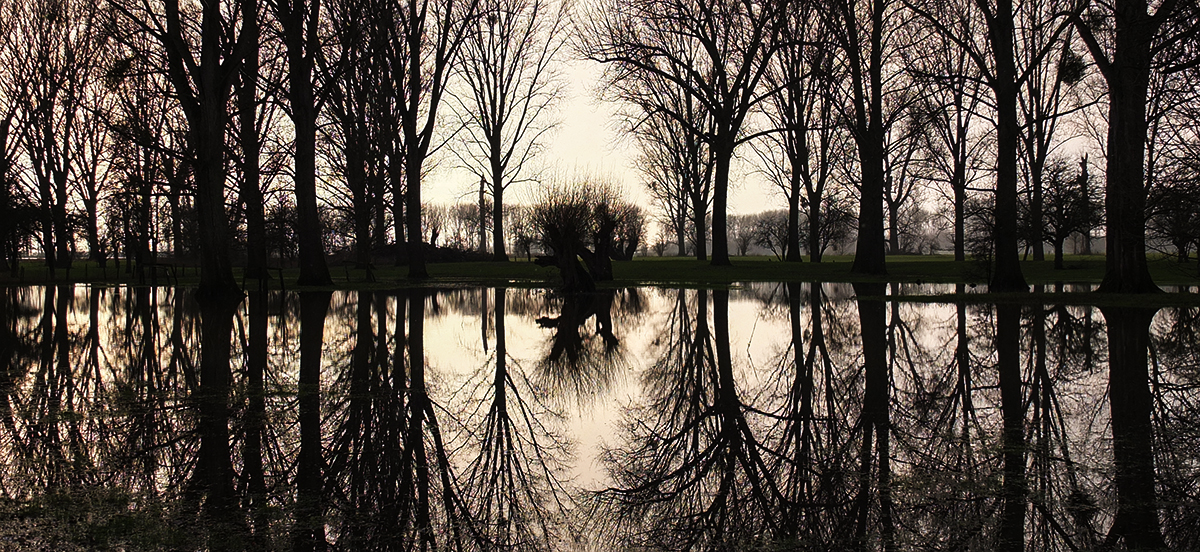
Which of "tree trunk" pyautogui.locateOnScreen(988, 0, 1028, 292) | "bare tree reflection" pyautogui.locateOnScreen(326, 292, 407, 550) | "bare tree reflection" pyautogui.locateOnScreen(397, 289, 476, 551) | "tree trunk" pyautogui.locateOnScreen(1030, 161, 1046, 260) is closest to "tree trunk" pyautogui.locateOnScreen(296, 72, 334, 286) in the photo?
"bare tree reflection" pyautogui.locateOnScreen(326, 292, 407, 550)

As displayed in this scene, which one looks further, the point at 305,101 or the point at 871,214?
the point at 871,214

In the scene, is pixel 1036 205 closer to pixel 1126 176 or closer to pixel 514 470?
pixel 1126 176

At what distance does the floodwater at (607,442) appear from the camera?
411 centimetres

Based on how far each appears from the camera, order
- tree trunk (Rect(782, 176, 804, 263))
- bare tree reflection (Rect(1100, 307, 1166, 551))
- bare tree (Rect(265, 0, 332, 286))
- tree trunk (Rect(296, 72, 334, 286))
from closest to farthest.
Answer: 1. bare tree reflection (Rect(1100, 307, 1166, 551))
2. bare tree (Rect(265, 0, 332, 286))
3. tree trunk (Rect(296, 72, 334, 286))
4. tree trunk (Rect(782, 176, 804, 263))

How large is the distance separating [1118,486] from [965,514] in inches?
41.7

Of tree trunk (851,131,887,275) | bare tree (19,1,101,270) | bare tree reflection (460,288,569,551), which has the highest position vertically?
bare tree (19,1,101,270)

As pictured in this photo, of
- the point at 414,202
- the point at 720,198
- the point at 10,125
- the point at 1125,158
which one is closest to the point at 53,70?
the point at 10,125

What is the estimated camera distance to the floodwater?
4.11m

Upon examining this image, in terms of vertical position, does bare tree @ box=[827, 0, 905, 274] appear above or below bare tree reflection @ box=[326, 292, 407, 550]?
above

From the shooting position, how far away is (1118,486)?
4.64 m

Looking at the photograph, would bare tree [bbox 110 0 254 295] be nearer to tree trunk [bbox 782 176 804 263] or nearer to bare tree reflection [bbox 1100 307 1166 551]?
bare tree reflection [bbox 1100 307 1166 551]

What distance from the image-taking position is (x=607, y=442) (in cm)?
606

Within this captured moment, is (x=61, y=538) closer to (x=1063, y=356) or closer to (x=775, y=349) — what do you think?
(x=775, y=349)

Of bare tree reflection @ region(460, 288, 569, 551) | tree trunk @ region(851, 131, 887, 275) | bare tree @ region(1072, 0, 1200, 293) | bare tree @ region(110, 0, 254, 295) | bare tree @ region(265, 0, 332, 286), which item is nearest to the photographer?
bare tree reflection @ region(460, 288, 569, 551)
